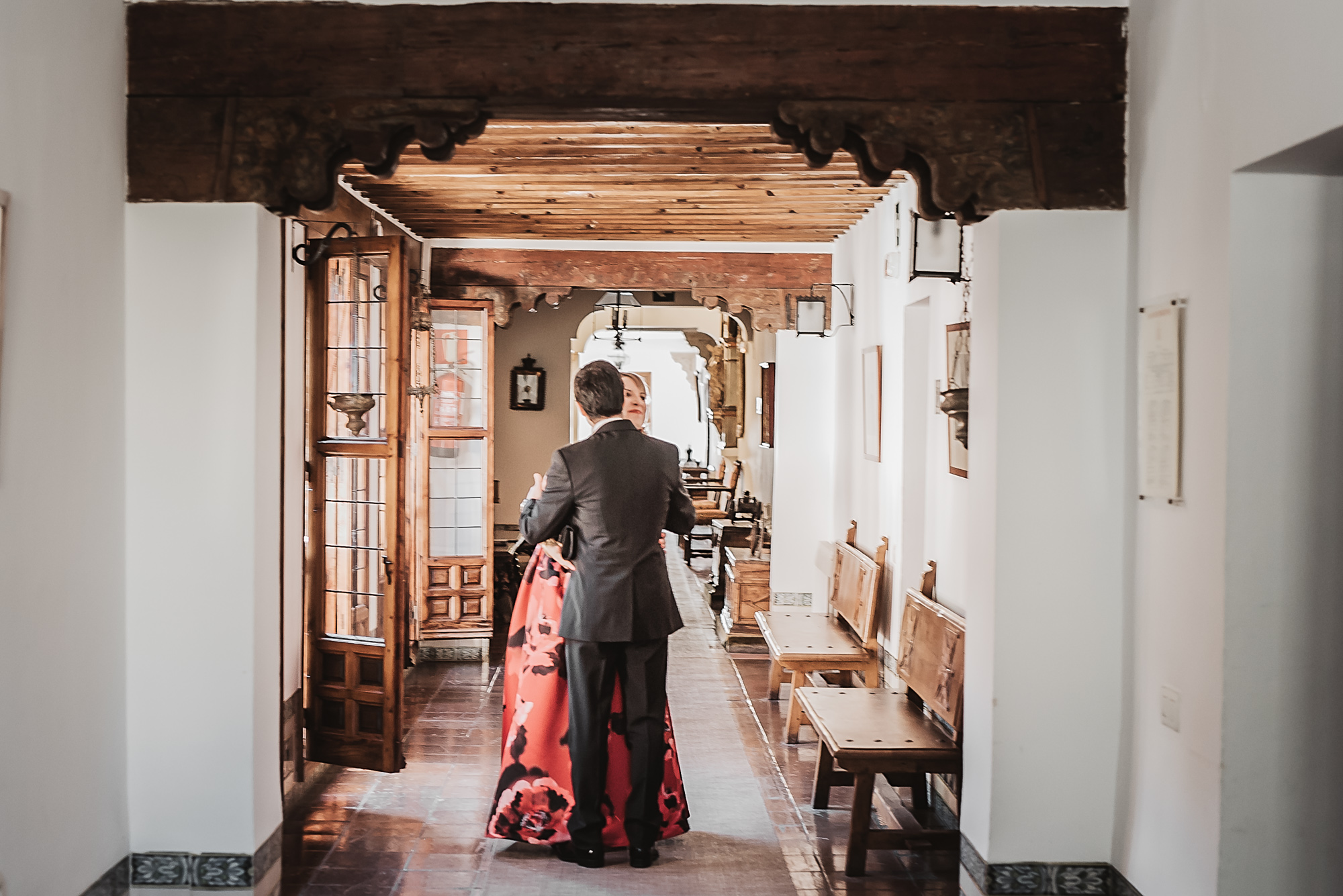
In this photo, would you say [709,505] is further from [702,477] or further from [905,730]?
[905,730]

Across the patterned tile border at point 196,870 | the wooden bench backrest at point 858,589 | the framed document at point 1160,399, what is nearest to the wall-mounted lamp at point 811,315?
the wooden bench backrest at point 858,589

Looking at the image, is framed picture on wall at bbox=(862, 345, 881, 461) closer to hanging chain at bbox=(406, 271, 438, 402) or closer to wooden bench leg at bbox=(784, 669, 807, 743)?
wooden bench leg at bbox=(784, 669, 807, 743)

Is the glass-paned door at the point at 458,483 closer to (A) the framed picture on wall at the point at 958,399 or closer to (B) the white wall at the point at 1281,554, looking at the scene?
(A) the framed picture on wall at the point at 958,399

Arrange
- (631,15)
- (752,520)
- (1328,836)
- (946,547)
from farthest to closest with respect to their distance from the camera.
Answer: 1. (752,520)
2. (946,547)
3. (631,15)
4. (1328,836)

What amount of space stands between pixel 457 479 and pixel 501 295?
1.48m

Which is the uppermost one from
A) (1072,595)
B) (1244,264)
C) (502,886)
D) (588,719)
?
(1244,264)

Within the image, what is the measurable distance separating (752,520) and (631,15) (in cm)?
700

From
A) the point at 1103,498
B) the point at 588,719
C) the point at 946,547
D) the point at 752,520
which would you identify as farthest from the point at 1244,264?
the point at 752,520

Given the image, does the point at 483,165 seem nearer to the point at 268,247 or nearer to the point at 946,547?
the point at 268,247

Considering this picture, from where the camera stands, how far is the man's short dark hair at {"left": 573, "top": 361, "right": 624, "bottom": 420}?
4309 millimetres

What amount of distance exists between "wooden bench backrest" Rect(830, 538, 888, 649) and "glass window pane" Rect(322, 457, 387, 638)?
263 centimetres

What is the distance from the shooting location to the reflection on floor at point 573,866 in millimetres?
4145

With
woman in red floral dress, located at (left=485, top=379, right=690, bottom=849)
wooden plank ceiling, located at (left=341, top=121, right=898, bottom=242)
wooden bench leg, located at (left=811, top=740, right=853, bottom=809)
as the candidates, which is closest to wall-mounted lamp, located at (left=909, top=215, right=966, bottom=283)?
wooden plank ceiling, located at (left=341, top=121, right=898, bottom=242)

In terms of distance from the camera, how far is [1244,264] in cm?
287
